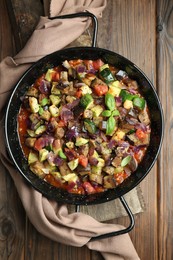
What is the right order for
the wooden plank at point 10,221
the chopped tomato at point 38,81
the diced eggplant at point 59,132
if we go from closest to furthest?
the diced eggplant at point 59,132 < the chopped tomato at point 38,81 < the wooden plank at point 10,221

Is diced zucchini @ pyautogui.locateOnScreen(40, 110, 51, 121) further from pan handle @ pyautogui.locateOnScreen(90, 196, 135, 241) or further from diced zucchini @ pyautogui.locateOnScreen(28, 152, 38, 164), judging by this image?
pan handle @ pyautogui.locateOnScreen(90, 196, 135, 241)

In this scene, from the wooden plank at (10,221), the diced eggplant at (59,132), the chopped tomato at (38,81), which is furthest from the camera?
the wooden plank at (10,221)

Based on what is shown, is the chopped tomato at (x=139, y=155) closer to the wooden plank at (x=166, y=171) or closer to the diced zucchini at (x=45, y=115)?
the wooden plank at (x=166, y=171)

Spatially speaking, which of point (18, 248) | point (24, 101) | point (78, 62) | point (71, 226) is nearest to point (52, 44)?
point (78, 62)

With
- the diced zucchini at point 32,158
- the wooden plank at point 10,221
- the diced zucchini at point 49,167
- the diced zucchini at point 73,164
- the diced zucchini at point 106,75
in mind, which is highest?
the diced zucchini at point 106,75

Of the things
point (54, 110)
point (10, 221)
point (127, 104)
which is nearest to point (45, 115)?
point (54, 110)

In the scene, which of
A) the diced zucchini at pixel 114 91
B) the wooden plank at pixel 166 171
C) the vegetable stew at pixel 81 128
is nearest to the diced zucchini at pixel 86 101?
the vegetable stew at pixel 81 128

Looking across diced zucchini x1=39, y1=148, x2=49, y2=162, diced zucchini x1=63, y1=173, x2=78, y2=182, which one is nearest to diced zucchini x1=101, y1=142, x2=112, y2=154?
diced zucchini x1=63, y1=173, x2=78, y2=182

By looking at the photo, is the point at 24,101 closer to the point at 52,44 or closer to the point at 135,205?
the point at 52,44
